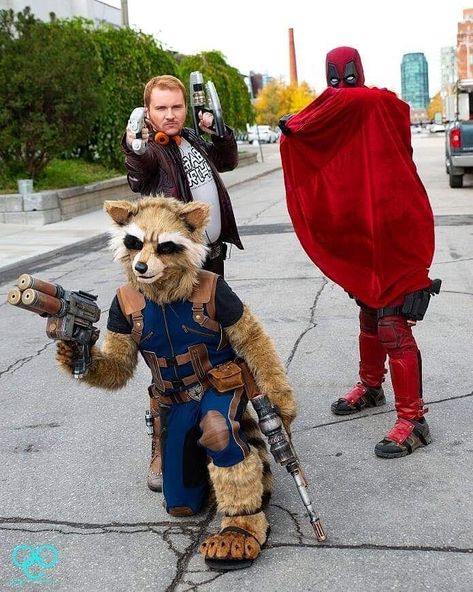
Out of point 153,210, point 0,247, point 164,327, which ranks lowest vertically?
point 0,247

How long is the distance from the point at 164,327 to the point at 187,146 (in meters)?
0.99

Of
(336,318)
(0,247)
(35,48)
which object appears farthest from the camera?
(35,48)

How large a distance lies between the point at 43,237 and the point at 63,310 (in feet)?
35.8

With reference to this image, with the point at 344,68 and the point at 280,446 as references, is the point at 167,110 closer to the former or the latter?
the point at 344,68

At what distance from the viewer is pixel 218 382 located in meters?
3.08

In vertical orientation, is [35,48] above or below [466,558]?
above

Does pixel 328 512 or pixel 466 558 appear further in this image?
pixel 328 512

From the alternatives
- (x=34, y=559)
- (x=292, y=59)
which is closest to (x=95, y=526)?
(x=34, y=559)

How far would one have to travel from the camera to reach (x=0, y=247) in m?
12.3

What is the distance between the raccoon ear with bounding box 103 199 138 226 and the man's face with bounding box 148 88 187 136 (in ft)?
1.86

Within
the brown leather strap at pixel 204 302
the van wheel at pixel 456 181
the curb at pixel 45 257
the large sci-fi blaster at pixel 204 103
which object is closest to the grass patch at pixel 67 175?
the curb at pixel 45 257

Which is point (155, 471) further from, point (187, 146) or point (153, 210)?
point (187, 146)

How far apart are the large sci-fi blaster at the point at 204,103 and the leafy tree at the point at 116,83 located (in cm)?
1656

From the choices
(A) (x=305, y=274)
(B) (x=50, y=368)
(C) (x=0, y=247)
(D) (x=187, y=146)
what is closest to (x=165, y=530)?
(D) (x=187, y=146)
